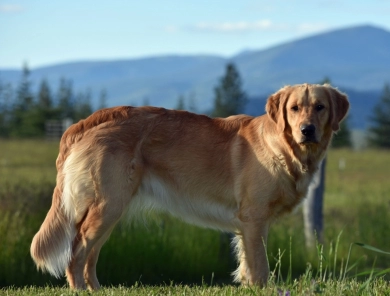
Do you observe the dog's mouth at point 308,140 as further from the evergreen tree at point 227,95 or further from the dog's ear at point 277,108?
the evergreen tree at point 227,95

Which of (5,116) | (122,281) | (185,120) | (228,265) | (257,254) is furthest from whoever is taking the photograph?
(5,116)

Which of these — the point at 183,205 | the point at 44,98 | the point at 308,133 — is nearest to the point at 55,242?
the point at 183,205

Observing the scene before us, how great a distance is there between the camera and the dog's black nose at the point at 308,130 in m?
6.64

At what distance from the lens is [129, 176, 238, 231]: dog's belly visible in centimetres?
708

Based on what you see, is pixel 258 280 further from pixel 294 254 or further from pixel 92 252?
pixel 294 254

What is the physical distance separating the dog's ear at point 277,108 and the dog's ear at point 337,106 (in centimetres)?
43

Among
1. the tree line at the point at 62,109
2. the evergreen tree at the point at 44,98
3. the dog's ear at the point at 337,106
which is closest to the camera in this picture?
the dog's ear at the point at 337,106

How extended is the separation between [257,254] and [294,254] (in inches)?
143

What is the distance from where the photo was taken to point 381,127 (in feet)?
221

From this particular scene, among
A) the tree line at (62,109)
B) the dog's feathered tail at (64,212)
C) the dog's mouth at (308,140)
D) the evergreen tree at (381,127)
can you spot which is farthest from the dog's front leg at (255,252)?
the evergreen tree at (381,127)

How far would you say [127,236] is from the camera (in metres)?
9.46

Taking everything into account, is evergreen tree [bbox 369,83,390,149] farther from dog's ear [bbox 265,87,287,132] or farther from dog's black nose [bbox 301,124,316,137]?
dog's black nose [bbox 301,124,316,137]

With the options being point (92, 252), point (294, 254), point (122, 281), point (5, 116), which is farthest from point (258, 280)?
point (5, 116)

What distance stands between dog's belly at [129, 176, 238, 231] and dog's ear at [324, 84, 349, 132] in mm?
1209
